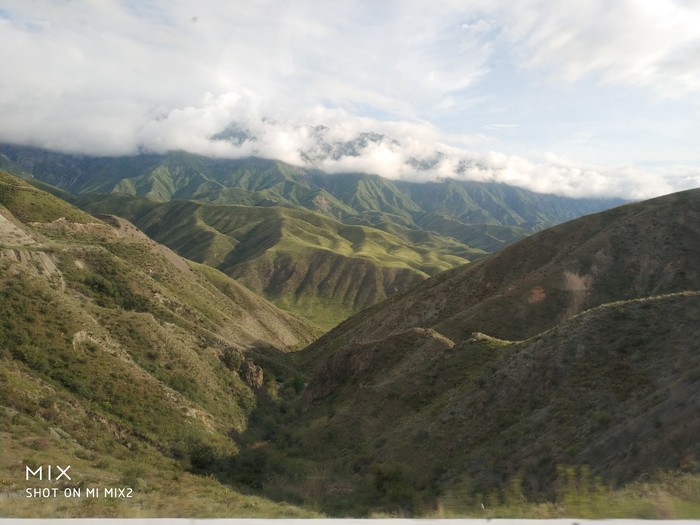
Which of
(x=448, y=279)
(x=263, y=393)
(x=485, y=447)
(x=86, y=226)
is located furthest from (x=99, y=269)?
(x=448, y=279)

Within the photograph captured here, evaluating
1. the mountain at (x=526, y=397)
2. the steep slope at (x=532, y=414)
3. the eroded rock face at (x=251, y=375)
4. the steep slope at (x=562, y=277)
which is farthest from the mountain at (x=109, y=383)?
the steep slope at (x=562, y=277)

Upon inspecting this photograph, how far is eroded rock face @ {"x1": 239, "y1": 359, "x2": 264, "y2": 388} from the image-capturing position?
157 ft

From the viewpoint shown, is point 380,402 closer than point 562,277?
Yes

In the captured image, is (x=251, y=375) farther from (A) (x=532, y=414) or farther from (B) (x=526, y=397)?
(A) (x=532, y=414)

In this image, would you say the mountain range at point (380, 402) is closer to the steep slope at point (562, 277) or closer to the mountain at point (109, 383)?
the mountain at point (109, 383)

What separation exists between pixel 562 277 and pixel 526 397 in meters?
37.1

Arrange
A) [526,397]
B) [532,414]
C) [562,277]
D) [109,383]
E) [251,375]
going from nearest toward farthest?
[532,414] < [526,397] < [109,383] < [251,375] < [562,277]

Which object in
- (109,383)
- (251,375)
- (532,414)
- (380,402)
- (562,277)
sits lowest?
(380,402)

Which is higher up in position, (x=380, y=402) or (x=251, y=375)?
(x=251, y=375)

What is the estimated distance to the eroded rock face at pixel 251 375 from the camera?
47.9 meters

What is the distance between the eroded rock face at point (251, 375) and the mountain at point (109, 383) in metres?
0.13

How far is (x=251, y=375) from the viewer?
159 feet

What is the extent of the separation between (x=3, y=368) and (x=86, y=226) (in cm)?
6345

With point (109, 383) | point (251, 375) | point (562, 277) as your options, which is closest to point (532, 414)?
point (109, 383)
